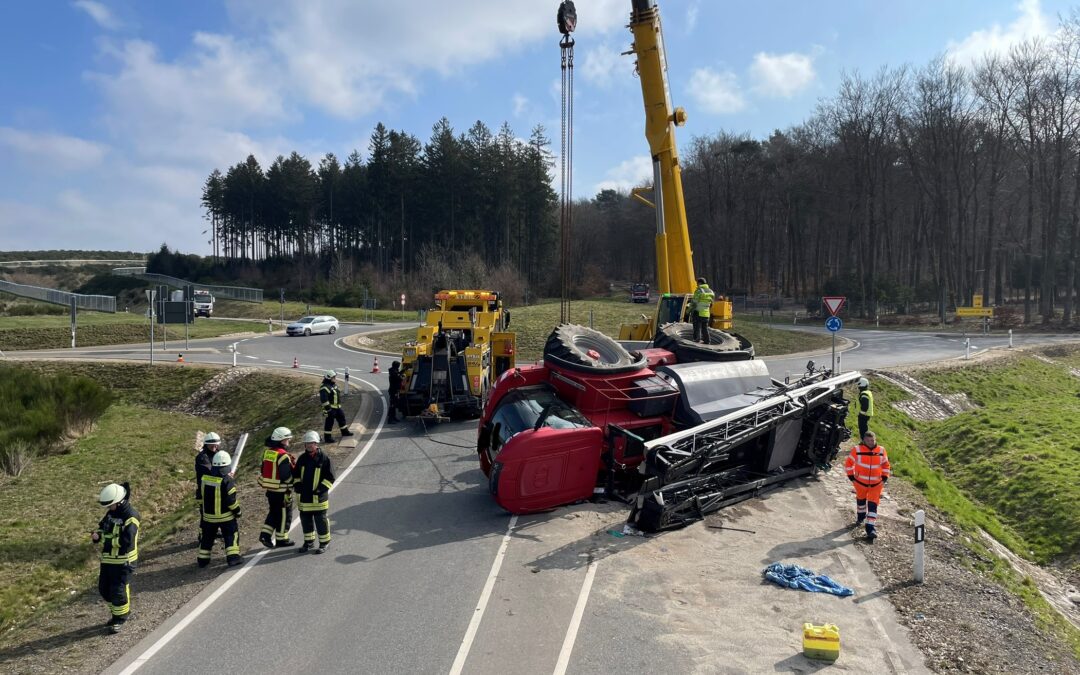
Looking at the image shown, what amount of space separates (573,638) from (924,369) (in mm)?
23392

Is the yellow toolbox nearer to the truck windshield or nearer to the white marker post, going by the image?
the white marker post

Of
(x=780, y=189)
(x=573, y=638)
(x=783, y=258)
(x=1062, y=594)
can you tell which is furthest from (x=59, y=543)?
(x=783, y=258)

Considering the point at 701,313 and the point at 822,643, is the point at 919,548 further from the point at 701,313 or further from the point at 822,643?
the point at 701,313

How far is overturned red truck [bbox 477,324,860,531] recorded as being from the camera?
383 inches


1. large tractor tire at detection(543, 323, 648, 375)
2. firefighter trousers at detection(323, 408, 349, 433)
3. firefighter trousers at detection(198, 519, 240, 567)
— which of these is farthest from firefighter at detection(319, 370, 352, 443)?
firefighter trousers at detection(198, 519, 240, 567)

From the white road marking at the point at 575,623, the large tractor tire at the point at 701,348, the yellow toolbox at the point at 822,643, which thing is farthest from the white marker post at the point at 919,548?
the large tractor tire at the point at 701,348

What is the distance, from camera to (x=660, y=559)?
28.5ft

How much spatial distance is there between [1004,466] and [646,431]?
1027cm

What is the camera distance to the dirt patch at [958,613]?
6.71 meters

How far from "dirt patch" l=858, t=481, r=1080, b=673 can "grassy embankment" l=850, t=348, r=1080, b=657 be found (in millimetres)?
479

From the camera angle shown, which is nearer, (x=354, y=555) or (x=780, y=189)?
(x=354, y=555)

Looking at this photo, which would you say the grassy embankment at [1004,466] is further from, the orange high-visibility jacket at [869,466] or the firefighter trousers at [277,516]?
the firefighter trousers at [277,516]

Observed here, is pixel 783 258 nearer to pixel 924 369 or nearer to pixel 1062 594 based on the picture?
pixel 924 369

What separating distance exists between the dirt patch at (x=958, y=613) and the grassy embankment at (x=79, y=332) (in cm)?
3783
